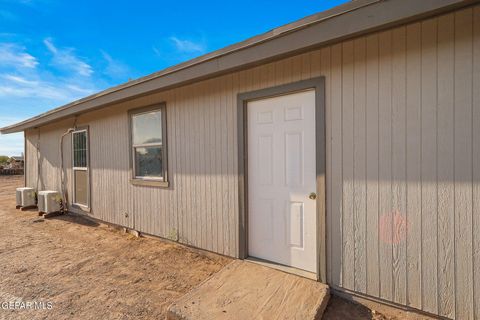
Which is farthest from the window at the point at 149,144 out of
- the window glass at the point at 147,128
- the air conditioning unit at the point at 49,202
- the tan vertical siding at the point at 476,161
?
the tan vertical siding at the point at 476,161

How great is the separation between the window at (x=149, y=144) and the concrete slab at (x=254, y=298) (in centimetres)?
216

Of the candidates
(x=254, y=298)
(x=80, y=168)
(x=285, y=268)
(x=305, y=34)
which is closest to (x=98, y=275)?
(x=254, y=298)

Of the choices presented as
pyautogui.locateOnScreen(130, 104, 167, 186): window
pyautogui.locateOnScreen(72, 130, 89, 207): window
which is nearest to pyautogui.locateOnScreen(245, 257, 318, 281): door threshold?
pyautogui.locateOnScreen(130, 104, 167, 186): window

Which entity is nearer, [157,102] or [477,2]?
[477,2]

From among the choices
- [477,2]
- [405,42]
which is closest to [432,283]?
[405,42]

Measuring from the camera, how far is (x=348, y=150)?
2271mm

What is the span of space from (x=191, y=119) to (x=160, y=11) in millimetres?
3373

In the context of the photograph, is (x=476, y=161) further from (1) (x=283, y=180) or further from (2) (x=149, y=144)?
(2) (x=149, y=144)

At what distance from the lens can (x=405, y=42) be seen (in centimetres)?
199

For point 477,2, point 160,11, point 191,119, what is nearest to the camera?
point 477,2

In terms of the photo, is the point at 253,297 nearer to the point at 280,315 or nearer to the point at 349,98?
the point at 280,315

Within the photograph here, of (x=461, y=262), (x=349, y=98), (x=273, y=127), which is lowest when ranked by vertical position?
(x=461, y=262)

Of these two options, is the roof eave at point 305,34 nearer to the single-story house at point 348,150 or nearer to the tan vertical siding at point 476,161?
the single-story house at point 348,150

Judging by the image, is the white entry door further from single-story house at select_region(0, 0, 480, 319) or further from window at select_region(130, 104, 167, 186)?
window at select_region(130, 104, 167, 186)
